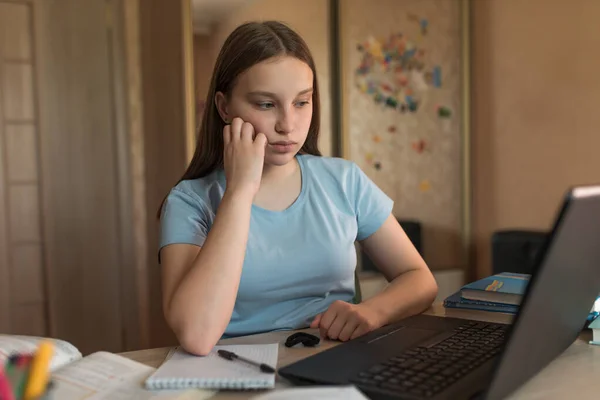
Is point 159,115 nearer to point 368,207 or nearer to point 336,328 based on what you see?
point 368,207

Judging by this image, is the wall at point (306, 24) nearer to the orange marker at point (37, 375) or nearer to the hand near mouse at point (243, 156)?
the hand near mouse at point (243, 156)

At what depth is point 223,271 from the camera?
3.60 feet

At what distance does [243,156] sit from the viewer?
1244 mm

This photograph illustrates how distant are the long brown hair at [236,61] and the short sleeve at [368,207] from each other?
0.65 ft

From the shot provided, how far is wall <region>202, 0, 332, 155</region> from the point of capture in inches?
111

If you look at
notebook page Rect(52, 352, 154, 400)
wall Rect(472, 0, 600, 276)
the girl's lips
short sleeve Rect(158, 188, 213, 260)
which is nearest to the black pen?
notebook page Rect(52, 352, 154, 400)

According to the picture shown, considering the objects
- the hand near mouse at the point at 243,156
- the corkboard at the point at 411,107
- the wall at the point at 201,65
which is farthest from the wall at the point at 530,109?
the hand near mouse at the point at 243,156

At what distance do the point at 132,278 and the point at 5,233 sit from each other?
0.61 m

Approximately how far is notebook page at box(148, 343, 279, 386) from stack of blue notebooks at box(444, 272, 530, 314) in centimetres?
46

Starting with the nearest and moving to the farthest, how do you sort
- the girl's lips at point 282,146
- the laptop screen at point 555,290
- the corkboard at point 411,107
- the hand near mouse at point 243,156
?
the laptop screen at point 555,290 → the hand near mouse at point 243,156 → the girl's lips at point 282,146 → the corkboard at point 411,107

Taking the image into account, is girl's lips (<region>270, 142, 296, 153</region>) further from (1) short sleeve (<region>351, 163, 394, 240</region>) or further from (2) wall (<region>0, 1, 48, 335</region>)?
(2) wall (<region>0, 1, 48, 335</region>)

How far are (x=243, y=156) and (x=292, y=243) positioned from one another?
0.83 ft

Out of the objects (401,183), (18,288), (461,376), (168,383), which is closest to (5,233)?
(18,288)

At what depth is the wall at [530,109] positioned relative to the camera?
9.46 ft
